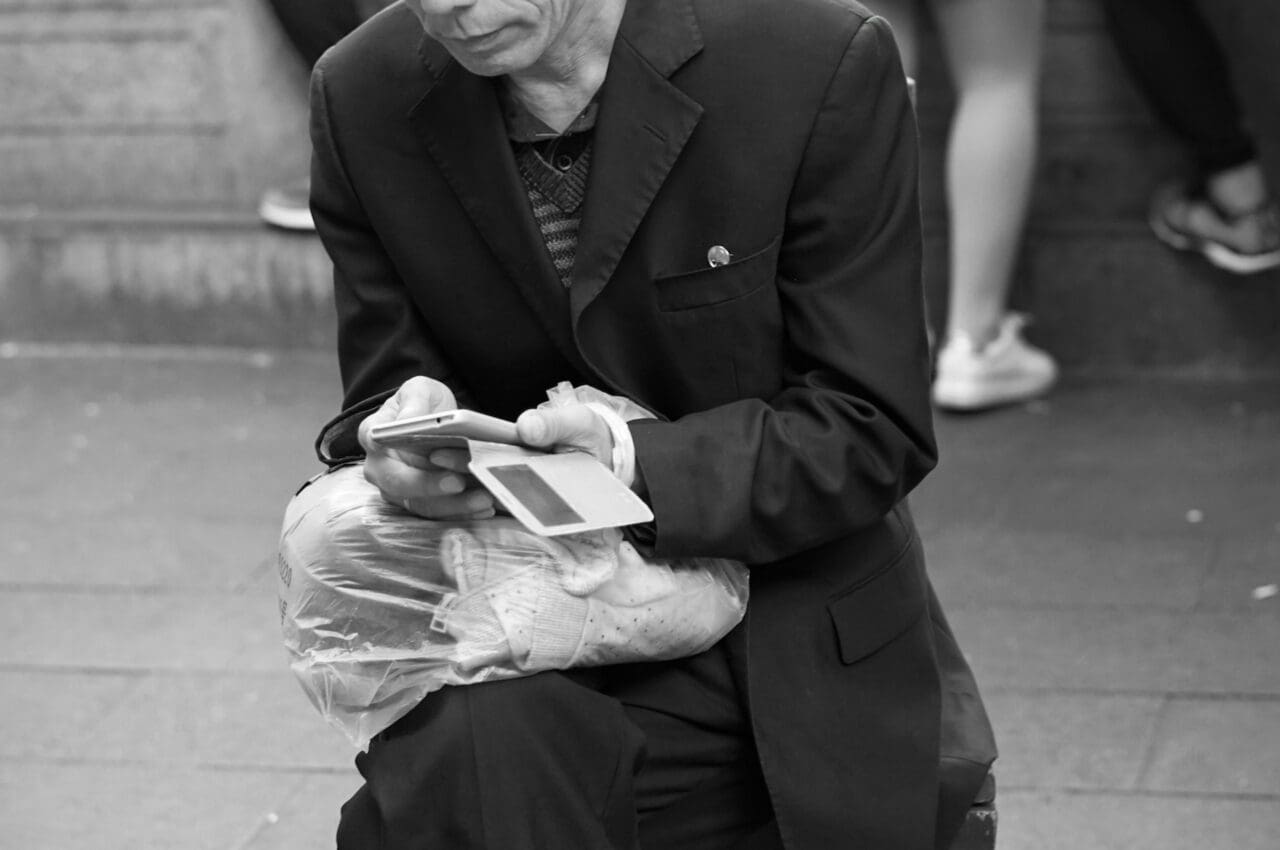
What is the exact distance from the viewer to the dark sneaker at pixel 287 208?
627cm

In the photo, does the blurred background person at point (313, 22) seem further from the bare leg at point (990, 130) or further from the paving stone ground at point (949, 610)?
the bare leg at point (990, 130)

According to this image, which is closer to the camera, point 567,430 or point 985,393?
point 567,430

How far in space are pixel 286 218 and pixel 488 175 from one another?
3893 millimetres

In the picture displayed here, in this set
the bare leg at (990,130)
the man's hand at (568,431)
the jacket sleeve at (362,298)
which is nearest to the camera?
the man's hand at (568,431)

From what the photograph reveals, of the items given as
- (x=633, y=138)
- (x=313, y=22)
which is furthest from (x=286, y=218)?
(x=633, y=138)

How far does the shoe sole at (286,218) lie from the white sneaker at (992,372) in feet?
6.30

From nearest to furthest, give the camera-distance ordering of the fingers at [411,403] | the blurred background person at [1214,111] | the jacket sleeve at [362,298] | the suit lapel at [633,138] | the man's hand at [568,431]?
the man's hand at [568,431] < the fingers at [411,403] < the suit lapel at [633,138] < the jacket sleeve at [362,298] < the blurred background person at [1214,111]

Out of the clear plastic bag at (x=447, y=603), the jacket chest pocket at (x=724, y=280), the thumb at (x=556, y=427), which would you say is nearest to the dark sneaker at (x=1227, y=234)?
the jacket chest pocket at (x=724, y=280)

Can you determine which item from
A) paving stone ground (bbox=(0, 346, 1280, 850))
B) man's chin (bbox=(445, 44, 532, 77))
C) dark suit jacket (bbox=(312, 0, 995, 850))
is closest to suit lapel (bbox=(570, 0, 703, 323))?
dark suit jacket (bbox=(312, 0, 995, 850))

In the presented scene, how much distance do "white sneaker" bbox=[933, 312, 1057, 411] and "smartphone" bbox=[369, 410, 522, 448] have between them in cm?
344

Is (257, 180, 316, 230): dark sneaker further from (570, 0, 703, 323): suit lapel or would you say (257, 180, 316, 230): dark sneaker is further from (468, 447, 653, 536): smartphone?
(468, 447, 653, 536): smartphone

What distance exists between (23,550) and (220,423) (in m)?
1.03

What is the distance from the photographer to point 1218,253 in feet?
18.1

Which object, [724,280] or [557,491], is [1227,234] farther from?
[557,491]
